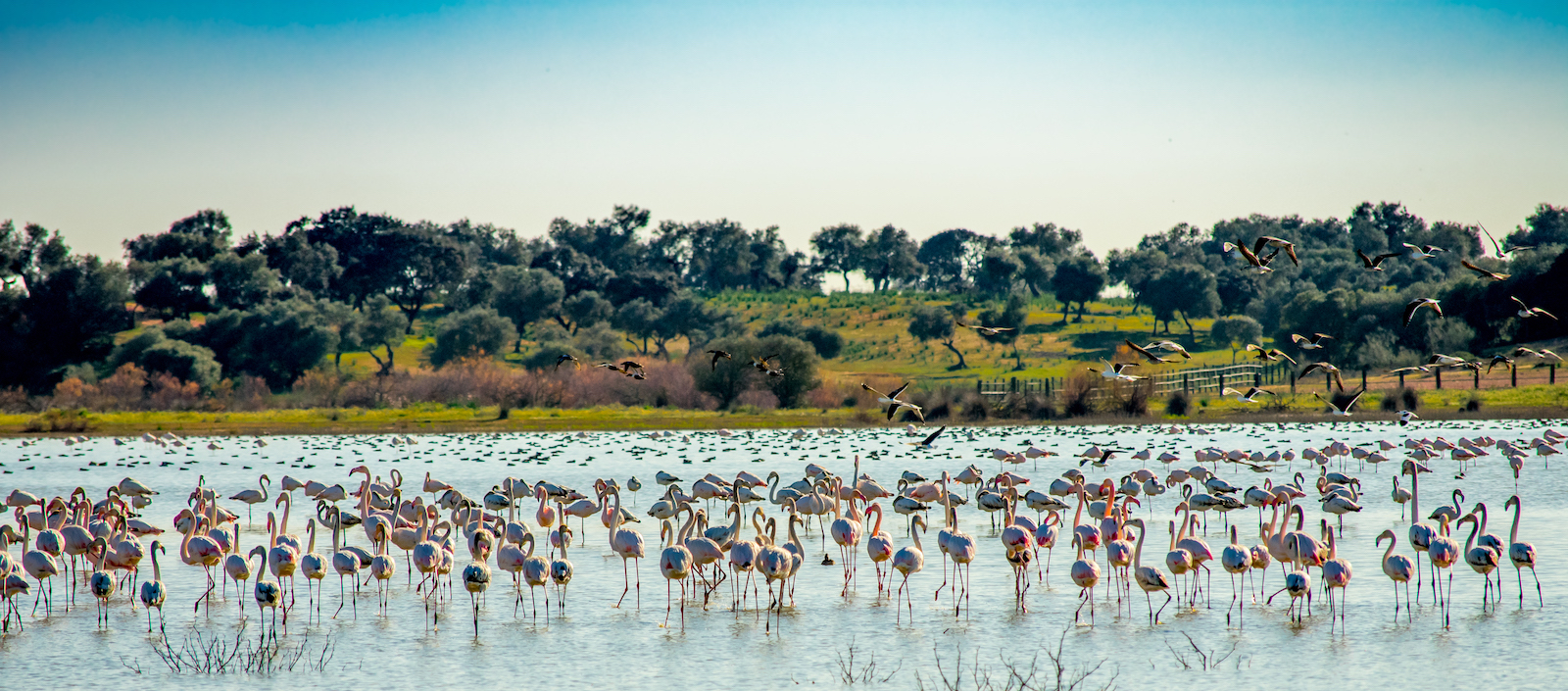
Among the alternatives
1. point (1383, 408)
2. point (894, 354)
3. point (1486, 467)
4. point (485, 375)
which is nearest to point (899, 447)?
point (1486, 467)

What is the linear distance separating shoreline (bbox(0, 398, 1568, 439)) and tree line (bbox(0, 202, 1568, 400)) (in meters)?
5.63

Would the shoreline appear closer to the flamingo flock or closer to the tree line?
the tree line

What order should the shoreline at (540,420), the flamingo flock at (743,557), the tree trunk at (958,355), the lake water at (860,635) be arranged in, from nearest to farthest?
the lake water at (860,635) → the flamingo flock at (743,557) → the shoreline at (540,420) → the tree trunk at (958,355)

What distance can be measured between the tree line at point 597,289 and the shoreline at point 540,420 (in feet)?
18.5

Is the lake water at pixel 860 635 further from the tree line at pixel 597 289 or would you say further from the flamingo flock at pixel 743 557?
the tree line at pixel 597 289

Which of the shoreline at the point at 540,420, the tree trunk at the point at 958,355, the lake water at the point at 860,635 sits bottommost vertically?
the lake water at the point at 860,635

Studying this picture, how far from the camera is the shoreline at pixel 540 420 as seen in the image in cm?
4600

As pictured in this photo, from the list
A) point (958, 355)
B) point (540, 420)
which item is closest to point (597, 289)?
point (958, 355)

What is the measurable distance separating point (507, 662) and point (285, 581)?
527 cm

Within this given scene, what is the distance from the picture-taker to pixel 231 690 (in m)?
10.9

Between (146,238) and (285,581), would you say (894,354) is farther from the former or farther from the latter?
(285,581)

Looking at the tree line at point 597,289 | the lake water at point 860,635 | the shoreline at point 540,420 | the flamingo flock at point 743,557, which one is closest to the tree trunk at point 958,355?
Result: the tree line at point 597,289

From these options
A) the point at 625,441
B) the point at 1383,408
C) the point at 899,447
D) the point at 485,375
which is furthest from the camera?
the point at 485,375

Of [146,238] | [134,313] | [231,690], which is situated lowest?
[231,690]
